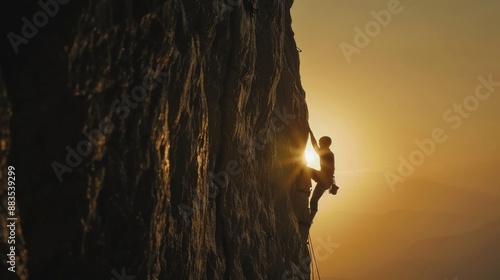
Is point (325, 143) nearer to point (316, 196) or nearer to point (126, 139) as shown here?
point (316, 196)

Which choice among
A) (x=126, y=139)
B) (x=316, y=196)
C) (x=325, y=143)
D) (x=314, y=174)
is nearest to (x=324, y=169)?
(x=314, y=174)

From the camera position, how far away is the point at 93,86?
7004mm

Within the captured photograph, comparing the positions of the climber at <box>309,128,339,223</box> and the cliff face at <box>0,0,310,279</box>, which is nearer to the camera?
the cliff face at <box>0,0,310,279</box>

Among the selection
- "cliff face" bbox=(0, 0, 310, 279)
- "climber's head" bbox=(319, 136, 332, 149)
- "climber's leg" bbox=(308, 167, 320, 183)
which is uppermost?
"climber's head" bbox=(319, 136, 332, 149)

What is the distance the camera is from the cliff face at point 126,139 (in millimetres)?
6535

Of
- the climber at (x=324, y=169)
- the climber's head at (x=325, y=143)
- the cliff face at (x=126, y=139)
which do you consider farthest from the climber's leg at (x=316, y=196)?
the cliff face at (x=126, y=139)

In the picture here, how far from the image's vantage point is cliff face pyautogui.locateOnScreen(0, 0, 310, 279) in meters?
6.54

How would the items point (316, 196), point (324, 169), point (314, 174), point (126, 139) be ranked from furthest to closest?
point (316, 196)
point (314, 174)
point (324, 169)
point (126, 139)

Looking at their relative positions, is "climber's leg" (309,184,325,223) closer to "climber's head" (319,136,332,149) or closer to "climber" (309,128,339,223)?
"climber" (309,128,339,223)

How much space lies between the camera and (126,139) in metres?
7.73

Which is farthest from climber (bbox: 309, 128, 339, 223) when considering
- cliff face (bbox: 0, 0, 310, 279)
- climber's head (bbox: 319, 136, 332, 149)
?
cliff face (bbox: 0, 0, 310, 279)

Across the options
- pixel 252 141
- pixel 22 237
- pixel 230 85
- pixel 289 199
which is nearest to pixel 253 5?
pixel 230 85

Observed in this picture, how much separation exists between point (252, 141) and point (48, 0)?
33.7 ft

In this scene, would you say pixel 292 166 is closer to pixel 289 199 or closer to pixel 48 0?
pixel 289 199
